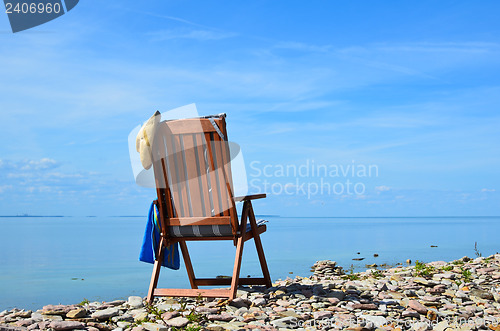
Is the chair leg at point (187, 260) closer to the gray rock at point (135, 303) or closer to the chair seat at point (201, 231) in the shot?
the chair seat at point (201, 231)

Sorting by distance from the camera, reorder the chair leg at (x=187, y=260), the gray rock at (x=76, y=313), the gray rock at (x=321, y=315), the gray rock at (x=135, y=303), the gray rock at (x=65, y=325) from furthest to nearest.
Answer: the chair leg at (x=187, y=260), the gray rock at (x=135, y=303), the gray rock at (x=76, y=313), the gray rock at (x=321, y=315), the gray rock at (x=65, y=325)

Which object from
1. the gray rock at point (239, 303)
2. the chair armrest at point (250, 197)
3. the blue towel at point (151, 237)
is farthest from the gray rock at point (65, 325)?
the chair armrest at point (250, 197)

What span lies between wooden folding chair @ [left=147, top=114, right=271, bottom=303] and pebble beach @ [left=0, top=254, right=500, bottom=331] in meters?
0.38

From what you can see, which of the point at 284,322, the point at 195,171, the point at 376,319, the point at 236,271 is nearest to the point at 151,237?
the point at 195,171

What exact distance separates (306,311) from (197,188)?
1.73m

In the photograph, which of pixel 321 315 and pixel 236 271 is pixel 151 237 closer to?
pixel 236 271

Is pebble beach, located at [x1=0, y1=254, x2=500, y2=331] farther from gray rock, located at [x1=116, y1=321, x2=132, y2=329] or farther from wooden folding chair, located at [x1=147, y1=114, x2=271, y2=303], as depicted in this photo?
wooden folding chair, located at [x1=147, y1=114, x2=271, y2=303]

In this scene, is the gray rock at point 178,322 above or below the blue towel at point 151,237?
below

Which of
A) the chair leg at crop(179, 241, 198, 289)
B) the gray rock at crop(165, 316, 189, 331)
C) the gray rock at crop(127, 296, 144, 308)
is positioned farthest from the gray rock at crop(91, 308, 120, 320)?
the chair leg at crop(179, 241, 198, 289)

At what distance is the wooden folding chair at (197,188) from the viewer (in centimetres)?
530

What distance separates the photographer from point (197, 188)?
17.9 feet

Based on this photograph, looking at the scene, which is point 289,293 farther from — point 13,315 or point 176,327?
point 13,315

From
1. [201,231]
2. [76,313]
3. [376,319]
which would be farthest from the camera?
[201,231]

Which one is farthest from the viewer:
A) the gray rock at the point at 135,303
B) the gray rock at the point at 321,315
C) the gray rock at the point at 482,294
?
the gray rock at the point at 482,294
